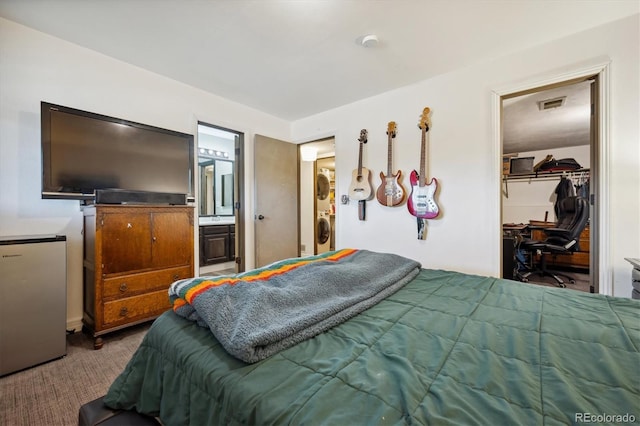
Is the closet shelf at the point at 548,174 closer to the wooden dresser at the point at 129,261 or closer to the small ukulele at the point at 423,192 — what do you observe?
the small ukulele at the point at 423,192

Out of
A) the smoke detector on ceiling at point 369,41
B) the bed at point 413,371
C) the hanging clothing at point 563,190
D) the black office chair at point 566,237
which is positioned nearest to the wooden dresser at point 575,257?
the hanging clothing at point 563,190

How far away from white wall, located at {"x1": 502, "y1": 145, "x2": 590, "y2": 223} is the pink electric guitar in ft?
11.1

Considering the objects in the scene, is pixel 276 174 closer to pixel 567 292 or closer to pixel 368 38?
pixel 368 38

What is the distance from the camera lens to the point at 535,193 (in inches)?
216

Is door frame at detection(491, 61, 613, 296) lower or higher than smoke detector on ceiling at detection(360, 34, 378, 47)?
lower

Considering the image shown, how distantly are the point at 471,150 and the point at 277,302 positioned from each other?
2.51 meters

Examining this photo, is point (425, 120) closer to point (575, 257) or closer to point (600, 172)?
point (600, 172)

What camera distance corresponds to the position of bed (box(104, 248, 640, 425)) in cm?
55

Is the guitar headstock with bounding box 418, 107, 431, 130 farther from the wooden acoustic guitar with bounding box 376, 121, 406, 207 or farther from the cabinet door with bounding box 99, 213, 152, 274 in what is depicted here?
the cabinet door with bounding box 99, 213, 152, 274

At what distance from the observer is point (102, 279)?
6.61ft

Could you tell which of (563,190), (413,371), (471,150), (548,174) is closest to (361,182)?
(471,150)

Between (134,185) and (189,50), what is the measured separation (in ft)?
4.34

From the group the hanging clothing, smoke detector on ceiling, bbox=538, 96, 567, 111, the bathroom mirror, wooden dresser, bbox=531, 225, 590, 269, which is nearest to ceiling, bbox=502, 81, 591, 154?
smoke detector on ceiling, bbox=538, 96, 567, 111

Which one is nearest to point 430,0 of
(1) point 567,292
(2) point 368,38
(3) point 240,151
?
(2) point 368,38
